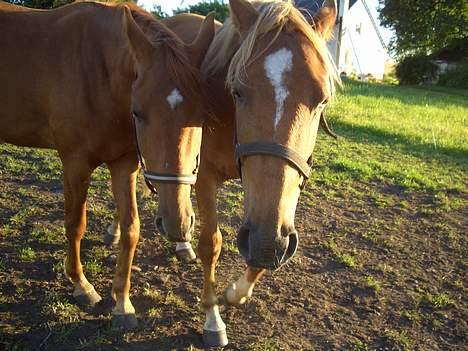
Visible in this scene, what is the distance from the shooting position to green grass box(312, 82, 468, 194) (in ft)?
20.7

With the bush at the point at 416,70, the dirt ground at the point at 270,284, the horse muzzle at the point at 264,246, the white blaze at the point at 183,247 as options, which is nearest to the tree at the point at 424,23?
the bush at the point at 416,70

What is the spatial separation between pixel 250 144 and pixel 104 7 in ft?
6.18

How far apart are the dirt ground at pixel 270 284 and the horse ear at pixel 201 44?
172cm

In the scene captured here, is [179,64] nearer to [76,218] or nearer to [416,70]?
[76,218]

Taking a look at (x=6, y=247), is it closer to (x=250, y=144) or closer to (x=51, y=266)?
(x=51, y=266)

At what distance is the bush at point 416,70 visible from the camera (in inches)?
1212

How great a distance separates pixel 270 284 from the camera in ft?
11.6

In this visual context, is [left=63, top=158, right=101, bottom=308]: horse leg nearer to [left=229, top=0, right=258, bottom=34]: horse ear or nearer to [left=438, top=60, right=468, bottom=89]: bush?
[left=229, top=0, right=258, bottom=34]: horse ear

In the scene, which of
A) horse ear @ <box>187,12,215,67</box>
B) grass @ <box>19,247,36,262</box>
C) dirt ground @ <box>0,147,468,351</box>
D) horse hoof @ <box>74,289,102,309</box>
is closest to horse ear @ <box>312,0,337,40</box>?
horse ear @ <box>187,12,215,67</box>

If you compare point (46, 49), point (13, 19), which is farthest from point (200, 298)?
point (13, 19)

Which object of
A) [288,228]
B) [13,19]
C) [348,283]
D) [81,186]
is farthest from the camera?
[348,283]

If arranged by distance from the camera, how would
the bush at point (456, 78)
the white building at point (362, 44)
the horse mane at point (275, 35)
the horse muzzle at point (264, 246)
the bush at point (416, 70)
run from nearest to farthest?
the horse muzzle at point (264, 246) < the horse mane at point (275, 35) < the bush at point (456, 78) < the bush at point (416, 70) < the white building at point (362, 44)

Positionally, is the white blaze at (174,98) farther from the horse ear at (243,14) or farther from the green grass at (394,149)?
the green grass at (394,149)

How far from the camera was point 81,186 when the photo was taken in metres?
3.08
